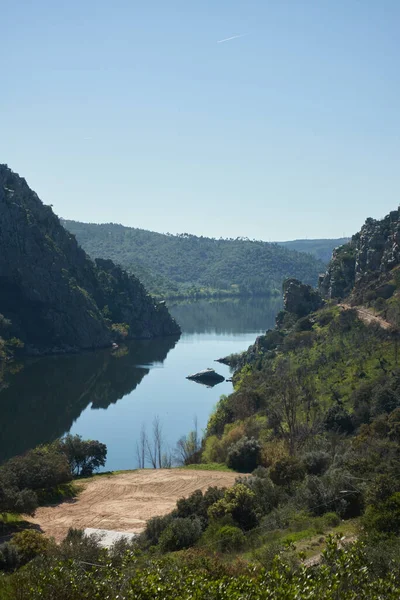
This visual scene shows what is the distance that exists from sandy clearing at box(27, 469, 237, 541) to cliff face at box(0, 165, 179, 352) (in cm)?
8694

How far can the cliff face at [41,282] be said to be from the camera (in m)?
132

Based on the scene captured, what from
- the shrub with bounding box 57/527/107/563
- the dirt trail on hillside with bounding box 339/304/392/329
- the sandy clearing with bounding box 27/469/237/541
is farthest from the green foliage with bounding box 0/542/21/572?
the dirt trail on hillside with bounding box 339/304/392/329

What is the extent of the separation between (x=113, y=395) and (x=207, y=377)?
17.3m

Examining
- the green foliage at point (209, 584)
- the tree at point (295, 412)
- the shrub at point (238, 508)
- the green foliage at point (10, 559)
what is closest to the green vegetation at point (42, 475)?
the green foliage at point (10, 559)

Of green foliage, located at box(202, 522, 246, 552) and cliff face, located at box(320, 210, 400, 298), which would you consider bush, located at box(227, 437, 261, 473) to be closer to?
green foliage, located at box(202, 522, 246, 552)

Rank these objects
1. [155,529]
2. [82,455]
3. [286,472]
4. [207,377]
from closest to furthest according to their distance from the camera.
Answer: [155,529] → [286,472] → [82,455] → [207,377]

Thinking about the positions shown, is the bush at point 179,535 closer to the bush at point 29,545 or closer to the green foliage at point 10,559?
the bush at point 29,545

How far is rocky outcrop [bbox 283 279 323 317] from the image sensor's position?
354 ft

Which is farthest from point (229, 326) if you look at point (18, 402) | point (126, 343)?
point (18, 402)

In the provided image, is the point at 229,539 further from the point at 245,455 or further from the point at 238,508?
the point at 245,455

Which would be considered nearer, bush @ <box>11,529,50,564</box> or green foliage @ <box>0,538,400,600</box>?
green foliage @ <box>0,538,400,600</box>

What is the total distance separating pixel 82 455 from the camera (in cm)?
4662

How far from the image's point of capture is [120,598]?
12.9 m

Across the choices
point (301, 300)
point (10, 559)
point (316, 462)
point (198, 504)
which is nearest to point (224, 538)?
point (198, 504)
